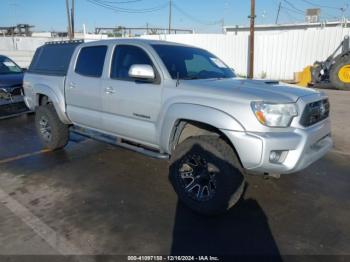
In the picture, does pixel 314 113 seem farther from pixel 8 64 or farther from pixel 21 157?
pixel 8 64

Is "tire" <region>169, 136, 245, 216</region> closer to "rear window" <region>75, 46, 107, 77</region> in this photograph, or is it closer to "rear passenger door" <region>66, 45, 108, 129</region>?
"rear passenger door" <region>66, 45, 108, 129</region>

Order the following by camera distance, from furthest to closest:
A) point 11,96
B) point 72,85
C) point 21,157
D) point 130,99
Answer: point 11,96 → point 21,157 → point 72,85 → point 130,99

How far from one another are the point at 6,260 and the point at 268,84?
3301 millimetres

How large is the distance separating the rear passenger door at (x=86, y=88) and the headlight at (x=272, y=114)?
2.46 m

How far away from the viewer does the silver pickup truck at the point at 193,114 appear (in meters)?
3.50

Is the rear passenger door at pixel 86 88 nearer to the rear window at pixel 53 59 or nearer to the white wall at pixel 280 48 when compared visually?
the rear window at pixel 53 59

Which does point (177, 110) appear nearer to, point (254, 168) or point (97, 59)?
point (254, 168)

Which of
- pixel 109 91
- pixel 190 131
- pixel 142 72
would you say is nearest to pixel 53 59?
pixel 109 91

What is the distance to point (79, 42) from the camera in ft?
18.7

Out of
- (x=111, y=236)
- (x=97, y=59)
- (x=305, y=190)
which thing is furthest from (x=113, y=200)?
(x=305, y=190)

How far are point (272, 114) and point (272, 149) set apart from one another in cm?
36

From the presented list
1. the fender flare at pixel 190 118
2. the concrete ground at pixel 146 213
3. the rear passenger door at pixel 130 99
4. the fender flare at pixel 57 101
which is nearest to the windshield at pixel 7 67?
the fender flare at pixel 57 101

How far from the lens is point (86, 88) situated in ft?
17.1

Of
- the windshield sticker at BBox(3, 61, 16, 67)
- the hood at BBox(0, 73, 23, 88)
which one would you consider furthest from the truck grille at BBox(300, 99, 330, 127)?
the windshield sticker at BBox(3, 61, 16, 67)
